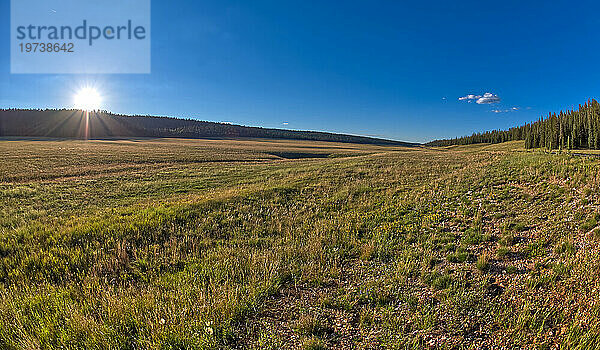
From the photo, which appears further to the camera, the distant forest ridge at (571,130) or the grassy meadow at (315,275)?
the distant forest ridge at (571,130)

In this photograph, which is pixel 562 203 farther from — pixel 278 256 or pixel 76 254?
pixel 76 254

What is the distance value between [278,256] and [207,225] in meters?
4.10

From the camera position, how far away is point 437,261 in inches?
250

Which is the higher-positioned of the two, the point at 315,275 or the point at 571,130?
the point at 571,130

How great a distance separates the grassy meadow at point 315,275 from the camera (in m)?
3.91

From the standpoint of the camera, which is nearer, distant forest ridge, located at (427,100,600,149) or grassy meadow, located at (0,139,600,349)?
grassy meadow, located at (0,139,600,349)

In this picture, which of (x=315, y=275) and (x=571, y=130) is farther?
(x=571, y=130)

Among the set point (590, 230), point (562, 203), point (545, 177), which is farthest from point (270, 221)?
point (545, 177)

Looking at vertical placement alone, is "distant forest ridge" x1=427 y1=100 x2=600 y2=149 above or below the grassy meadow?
above

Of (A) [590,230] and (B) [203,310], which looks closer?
(B) [203,310]

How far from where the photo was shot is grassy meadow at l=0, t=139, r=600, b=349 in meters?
3.91

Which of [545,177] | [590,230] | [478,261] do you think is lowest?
[478,261]

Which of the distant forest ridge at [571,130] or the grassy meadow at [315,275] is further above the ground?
the distant forest ridge at [571,130]

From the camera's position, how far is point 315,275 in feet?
19.1
